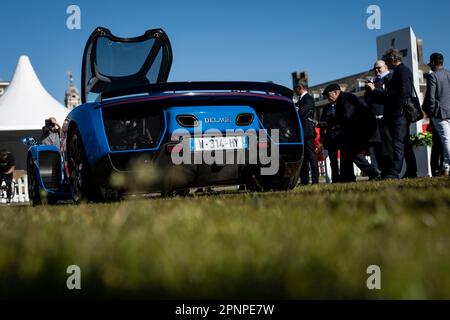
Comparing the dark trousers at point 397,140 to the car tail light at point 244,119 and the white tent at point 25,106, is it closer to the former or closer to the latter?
the car tail light at point 244,119

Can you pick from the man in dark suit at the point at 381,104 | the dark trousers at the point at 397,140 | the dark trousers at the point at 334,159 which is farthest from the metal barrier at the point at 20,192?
the dark trousers at the point at 397,140

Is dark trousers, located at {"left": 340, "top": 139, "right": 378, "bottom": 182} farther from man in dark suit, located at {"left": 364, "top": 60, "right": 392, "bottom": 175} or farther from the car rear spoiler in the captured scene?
the car rear spoiler

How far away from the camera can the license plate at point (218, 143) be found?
5219mm

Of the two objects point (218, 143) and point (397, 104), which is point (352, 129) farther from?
point (218, 143)

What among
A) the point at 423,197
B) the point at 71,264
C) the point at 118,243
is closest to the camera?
the point at 71,264

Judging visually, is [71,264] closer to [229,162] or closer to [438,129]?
[229,162]

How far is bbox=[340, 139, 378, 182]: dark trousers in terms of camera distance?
976 cm

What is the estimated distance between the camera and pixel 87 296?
1630mm

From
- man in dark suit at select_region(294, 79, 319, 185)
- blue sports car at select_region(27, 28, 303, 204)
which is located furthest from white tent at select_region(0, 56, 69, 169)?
blue sports car at select_region(27, 28, 303, 204)

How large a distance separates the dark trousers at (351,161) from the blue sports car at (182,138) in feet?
12.9

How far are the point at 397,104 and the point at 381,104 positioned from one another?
2.22 feet

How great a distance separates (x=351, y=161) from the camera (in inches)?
389
